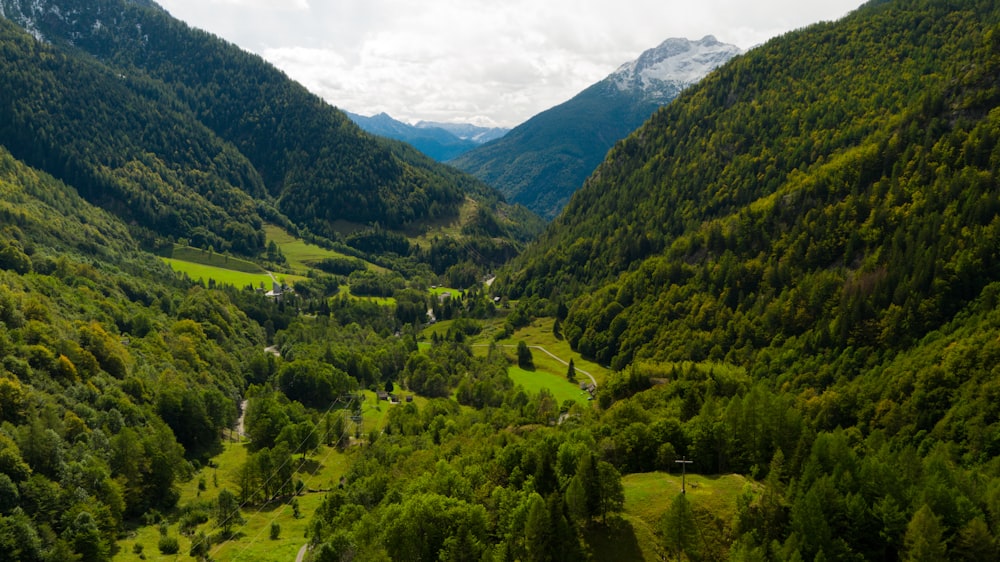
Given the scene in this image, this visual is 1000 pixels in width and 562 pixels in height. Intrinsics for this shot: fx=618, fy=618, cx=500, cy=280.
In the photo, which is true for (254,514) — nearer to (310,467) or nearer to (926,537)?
(310,467)

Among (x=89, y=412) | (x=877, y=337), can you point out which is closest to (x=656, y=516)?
(x=877, y=337)

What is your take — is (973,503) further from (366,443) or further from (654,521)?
(366,443)

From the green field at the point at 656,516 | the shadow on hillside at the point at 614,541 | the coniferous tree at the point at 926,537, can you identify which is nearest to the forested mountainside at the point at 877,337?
the coniferous tree at the point at 926,537

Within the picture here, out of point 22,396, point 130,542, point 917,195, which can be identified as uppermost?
point 917,195

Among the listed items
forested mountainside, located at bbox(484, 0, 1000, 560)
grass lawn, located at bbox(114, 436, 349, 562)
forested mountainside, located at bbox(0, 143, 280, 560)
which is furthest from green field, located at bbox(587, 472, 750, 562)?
forested mountainside, located at bbox(0, 143, 280, 560)

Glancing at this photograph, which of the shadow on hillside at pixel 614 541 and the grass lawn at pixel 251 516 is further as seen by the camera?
the grass lawn at pixel 251 516

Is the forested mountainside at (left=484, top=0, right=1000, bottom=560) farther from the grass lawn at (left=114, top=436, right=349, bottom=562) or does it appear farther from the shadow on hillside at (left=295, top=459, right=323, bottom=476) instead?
the shadow on hillside at (left=295, top=459, right=323, bottom=476)

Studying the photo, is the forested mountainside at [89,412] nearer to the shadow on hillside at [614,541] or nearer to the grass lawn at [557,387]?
the shadow on hillside at [614,541]

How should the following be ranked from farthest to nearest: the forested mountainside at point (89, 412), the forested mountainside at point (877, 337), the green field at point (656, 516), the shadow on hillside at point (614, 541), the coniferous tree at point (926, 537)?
the forested mountainside at point (89, 412), the green field at point (656, 516), the shadow on hillside at point (614, 541), the forested mountainside at point (877, 337), the coniferous tree at point (926, 537)

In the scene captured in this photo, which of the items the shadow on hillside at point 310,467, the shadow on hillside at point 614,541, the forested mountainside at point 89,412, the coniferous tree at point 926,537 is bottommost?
the shadow on hillside at point 310,467

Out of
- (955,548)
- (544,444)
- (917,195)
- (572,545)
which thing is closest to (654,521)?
(572,545)

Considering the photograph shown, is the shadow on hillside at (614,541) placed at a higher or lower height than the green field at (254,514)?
higher
